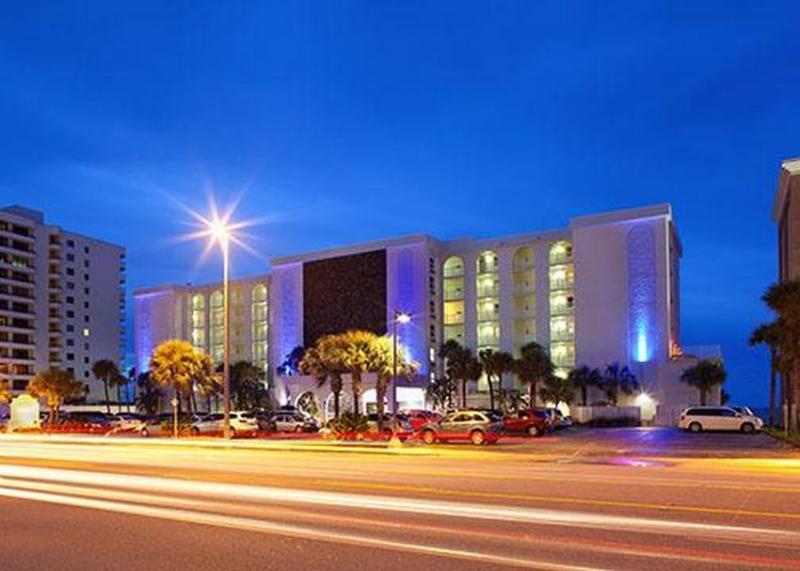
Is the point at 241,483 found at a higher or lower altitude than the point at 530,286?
lower

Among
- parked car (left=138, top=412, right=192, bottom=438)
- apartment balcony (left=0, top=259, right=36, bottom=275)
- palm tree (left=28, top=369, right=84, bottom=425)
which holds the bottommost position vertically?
parked car (left=138, top=412, right=192, bottom=438)

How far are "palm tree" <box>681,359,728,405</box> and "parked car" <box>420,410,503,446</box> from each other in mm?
42846

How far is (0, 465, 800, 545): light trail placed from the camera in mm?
11320

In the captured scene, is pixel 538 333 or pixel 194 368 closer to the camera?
pixel 194 368

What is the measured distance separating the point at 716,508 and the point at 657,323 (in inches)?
3012

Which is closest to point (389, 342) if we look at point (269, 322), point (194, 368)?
point (194, 368)

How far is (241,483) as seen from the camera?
1917 cm

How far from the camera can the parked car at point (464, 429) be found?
133ft

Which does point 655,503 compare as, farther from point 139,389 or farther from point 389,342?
point 139,389

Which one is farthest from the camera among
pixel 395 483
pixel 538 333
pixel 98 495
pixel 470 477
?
pixel 538 333

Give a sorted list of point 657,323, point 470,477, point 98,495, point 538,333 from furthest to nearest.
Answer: point 538,333 → point 657,323 → point 470,477 → point 98,495

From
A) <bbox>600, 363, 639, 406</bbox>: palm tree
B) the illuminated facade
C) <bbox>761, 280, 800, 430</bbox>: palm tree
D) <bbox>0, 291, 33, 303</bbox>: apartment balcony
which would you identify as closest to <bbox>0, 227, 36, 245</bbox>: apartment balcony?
<bbox>0, 291, 33, 303</bbox>: apartment balcony

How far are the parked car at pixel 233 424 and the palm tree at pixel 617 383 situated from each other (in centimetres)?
4315

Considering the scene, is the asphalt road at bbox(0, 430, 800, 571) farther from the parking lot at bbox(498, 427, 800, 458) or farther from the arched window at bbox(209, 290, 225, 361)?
the arched window at bbox(209, 290, 225, 361)
